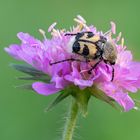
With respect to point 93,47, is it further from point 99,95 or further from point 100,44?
point 99,95

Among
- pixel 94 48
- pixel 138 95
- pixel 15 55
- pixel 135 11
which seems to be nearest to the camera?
pixel 94 48

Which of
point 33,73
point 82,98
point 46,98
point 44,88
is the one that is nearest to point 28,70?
point 33,73

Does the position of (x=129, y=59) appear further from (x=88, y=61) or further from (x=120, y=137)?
(x=120, y=137)

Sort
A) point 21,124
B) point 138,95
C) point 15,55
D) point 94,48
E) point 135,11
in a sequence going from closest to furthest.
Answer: point 94,48 < point 15,55 < point 21,124 < point 138,95 < point 135,11

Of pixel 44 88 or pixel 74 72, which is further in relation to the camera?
pixel 74 72

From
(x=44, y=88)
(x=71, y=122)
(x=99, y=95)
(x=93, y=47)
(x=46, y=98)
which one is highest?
(x=46, y=98)

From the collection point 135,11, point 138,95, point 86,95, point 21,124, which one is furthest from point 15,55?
point 135,11

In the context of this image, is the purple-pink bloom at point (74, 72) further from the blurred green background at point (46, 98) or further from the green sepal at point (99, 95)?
the blurred green background at point (46, 98)

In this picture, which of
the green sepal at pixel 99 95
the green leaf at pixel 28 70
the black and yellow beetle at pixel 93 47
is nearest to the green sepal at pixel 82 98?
→ the green sepal at pixel 99 95

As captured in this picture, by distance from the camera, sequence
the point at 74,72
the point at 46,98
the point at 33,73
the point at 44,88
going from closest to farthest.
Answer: the point at 44,88 → the point at 74,72 → the point at 33,73 → the point at 46,98
